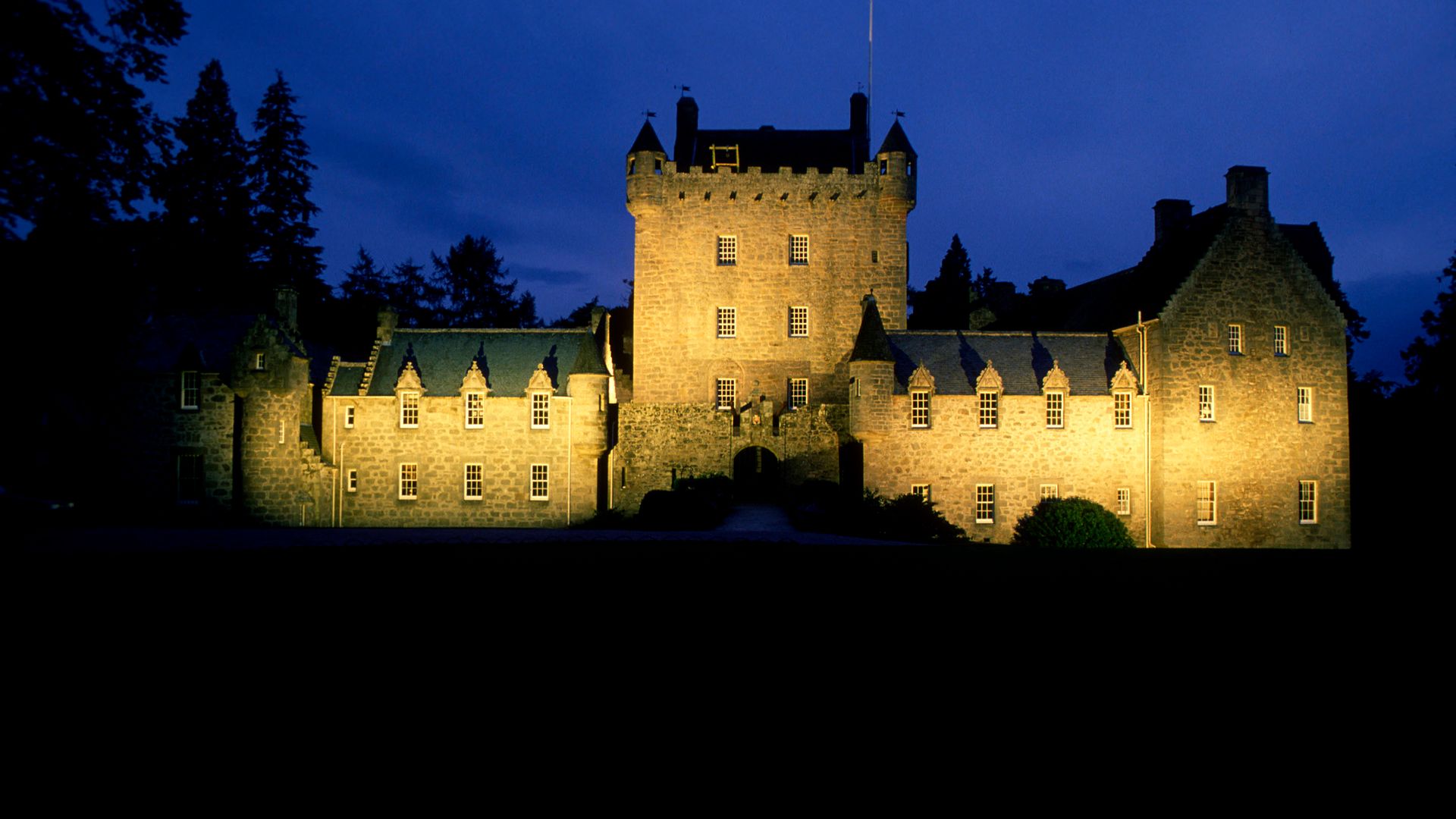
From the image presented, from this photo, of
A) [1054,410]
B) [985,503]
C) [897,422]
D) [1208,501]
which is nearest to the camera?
[897,422]

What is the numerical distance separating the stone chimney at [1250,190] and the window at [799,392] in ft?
54.6

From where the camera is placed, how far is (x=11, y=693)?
7.24 metres

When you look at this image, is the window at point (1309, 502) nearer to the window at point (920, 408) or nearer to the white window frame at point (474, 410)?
the window at point (920, 408)

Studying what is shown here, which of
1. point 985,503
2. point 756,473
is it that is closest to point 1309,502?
point 985,503

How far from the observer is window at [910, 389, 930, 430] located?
3122 cm

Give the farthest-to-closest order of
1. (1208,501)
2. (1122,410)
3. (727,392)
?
(727,392) → (1208,501) → (1122,410)

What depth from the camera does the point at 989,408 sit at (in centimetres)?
3141

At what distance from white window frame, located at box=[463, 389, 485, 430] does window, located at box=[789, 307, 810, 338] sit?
1258 cm

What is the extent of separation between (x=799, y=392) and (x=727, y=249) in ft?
21.4

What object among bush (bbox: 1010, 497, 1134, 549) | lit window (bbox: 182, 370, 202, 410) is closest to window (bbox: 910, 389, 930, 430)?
bush (bbox: 1010, 497, 1134, 549)

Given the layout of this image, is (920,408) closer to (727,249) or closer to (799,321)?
(799,321)

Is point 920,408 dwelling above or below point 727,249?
below

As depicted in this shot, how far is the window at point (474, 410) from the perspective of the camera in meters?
32.5

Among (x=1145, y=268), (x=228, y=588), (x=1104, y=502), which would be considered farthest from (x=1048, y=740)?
(x=1145, y=268)
